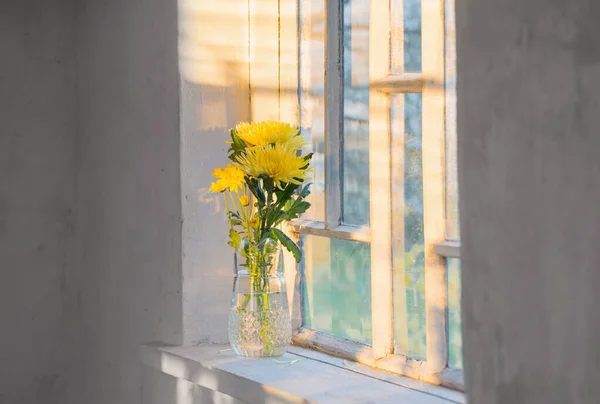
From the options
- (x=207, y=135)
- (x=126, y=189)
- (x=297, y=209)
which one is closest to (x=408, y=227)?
(x=297, y=209)

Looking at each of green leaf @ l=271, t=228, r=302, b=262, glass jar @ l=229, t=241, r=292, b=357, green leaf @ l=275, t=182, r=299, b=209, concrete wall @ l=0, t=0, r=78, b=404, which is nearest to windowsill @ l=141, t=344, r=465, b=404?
glass jar @ l=229, t=241, r=292, b=357

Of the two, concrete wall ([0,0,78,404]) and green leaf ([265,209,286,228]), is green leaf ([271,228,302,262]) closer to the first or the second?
green leaf ([265,209,286,228])

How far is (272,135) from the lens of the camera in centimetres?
172

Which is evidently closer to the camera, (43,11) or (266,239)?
(266,239)

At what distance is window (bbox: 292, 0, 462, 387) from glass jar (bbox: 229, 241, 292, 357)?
0.32ft

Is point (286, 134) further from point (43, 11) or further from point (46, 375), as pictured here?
point (46, 375)

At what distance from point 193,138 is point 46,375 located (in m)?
0.93

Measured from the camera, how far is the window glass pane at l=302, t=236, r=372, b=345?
1729 mm

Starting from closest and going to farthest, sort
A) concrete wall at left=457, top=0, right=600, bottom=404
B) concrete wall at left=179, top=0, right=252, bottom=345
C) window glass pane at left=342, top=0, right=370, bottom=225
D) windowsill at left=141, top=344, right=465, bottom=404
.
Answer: concrete wall at left=457, top=0, right=600, bottom=404, windowsill at left=141, top=344, right=465, bottom=404, window glass pane at left=342, top=0, right=370, bottom=225, concrete wall at left=179, top=0, right=252, bottom=345

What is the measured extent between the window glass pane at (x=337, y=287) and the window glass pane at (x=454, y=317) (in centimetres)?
23

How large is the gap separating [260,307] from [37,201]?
916 mm

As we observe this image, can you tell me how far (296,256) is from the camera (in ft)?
5.70

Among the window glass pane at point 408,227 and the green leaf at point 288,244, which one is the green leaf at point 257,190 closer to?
the green leaf at point 288,244

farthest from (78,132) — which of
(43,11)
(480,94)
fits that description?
(480,94)
